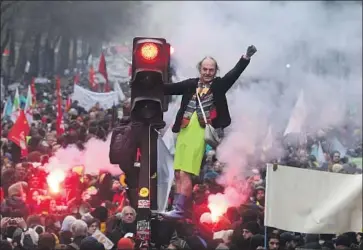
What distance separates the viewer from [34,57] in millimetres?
61438

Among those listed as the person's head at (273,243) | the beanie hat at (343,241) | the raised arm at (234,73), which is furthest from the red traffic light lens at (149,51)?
the beanie hat at (343,241)

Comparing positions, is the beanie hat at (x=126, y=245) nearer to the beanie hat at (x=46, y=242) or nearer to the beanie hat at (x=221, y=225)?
the beanie hat at (x=46, y=242)

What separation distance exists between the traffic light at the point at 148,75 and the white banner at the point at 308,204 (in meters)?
1.59

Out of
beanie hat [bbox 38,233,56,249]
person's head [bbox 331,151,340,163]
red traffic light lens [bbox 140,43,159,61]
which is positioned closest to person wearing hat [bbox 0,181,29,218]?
beanie hat [bbox 38,233,56,249]

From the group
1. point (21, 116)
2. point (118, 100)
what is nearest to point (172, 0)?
point (118, 100)

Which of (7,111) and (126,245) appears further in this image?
(7,111)

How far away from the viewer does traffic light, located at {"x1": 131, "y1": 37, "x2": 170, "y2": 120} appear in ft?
23.6

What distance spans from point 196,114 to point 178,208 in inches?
35.6

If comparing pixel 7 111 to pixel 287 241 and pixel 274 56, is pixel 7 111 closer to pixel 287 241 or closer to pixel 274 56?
pixel 274 56

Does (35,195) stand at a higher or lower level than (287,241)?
higher

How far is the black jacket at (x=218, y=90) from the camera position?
7457 mm

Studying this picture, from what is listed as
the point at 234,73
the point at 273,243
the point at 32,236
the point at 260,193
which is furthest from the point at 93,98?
the point at 234,73

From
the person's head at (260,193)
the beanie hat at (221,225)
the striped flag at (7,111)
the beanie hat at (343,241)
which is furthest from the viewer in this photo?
the striped flag at (7,111)

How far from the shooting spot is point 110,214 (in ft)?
35.4
